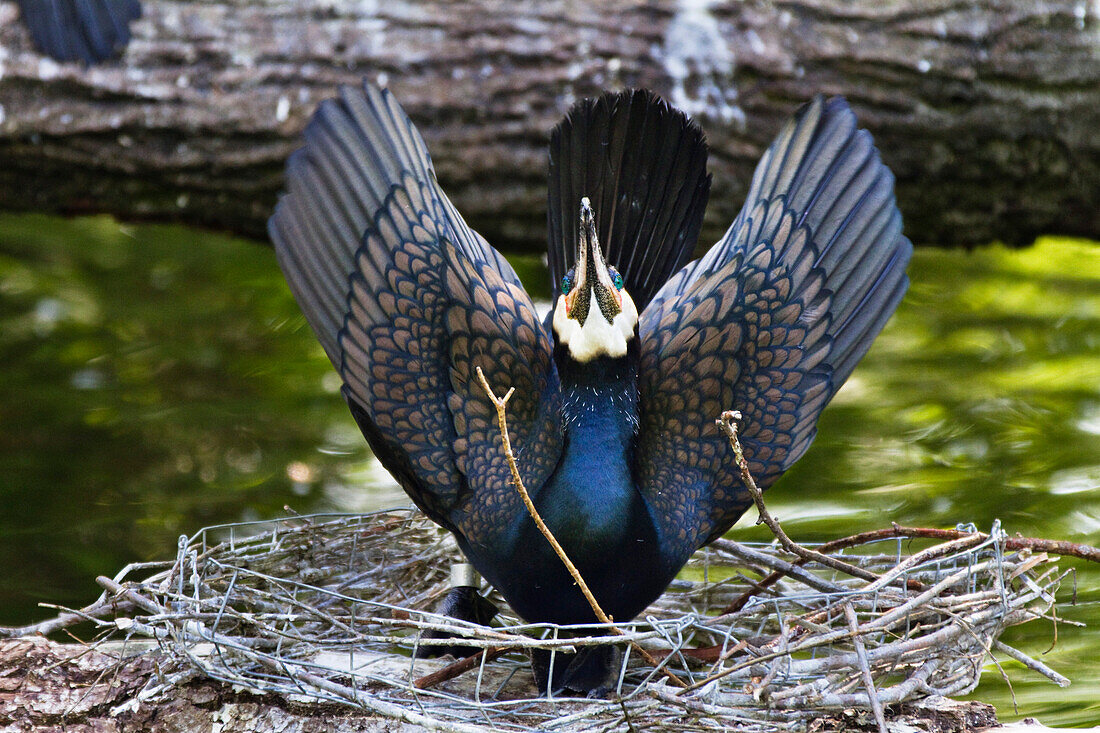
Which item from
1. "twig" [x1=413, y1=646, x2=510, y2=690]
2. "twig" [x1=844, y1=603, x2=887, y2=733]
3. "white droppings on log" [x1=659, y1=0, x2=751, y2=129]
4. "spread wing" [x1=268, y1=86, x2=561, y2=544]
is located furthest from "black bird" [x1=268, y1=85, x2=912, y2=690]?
"white droppings on log" [x1=659, y1=0, x2=751, y2=129]

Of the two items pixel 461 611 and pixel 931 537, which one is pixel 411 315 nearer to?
pixel 461 611

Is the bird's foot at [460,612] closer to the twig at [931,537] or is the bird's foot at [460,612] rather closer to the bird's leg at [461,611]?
the bird's leg at [461,611]

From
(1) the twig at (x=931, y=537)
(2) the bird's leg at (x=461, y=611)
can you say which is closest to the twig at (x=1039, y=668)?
(1) the twig at (x=931, y=537)

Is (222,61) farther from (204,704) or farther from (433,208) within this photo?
(204,704)

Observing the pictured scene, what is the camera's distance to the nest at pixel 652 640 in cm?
208

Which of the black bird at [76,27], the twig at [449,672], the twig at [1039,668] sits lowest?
the twig at [449,672]

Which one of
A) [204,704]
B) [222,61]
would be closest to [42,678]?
[204,704]

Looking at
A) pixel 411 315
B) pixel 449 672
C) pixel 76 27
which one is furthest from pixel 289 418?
pixel 449 672

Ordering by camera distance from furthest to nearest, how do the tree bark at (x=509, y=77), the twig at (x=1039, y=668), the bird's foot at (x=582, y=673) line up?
the tree bark at (x=509, y=77)
the bird's foot at (x=582, y=673)
the twig at (x=1039, y=668)

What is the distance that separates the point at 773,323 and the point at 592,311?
0.43m

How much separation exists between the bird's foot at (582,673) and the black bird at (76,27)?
2.43 metres

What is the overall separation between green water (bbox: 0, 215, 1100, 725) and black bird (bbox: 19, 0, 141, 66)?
1399 mm

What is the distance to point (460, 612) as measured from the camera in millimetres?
2746

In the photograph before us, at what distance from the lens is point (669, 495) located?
2.55 m
